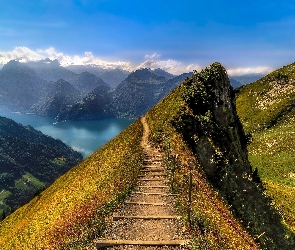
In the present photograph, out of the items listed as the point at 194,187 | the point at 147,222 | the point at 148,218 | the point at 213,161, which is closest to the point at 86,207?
the point at 148,218

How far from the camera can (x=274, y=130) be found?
12131cm

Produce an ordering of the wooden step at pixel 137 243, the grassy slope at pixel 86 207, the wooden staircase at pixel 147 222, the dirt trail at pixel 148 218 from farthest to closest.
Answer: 1. the grassy slope at pixel 86 207
2. the dirt trail at pixel 148 218
3. the wooden staircase at pixel 147 222
4. the wooden step at pixel 137 243

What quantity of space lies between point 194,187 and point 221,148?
45.4 ft

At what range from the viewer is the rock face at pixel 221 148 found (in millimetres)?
37719

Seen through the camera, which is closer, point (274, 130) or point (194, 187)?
point (194, 187)

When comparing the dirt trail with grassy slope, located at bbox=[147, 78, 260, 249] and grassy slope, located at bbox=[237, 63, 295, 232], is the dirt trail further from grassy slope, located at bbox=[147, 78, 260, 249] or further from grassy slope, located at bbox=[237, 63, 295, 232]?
grassy slope, located at bbox=[237, 63, 295, 232]

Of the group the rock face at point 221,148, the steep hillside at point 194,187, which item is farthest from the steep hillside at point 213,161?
the steep hillside at point 194,187

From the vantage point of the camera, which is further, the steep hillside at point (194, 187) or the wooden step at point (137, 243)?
the steep hillside at point (194, 187)

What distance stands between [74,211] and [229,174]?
22.1m

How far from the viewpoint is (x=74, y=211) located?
101ft

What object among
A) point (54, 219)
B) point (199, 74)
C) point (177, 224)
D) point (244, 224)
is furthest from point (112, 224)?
point (199, 74)

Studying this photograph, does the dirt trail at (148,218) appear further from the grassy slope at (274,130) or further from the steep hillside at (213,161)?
the grassy slope at (274,130)

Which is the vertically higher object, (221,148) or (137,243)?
(221,148)

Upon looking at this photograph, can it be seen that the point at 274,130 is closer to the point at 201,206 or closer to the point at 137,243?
the point at 201,206
